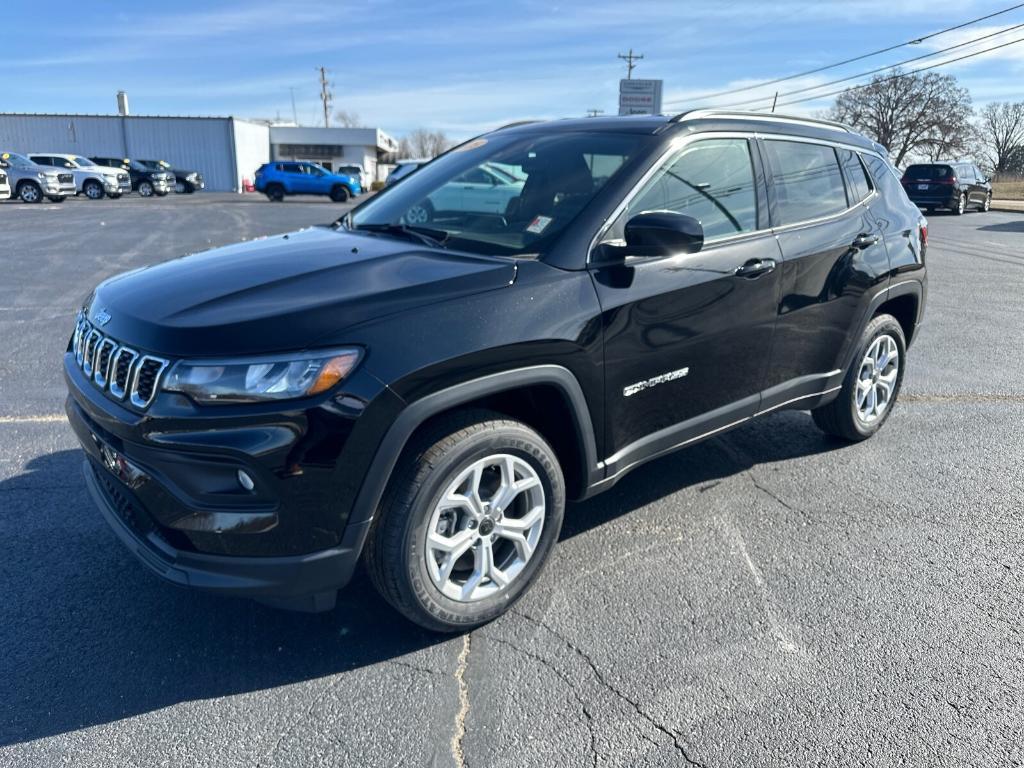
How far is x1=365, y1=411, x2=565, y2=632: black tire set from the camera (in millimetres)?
2523

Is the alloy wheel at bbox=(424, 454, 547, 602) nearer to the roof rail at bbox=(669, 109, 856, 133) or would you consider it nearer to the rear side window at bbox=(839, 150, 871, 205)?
the roof rail at bbox=(669, 109, 856, 133)

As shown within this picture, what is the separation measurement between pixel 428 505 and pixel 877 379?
3245 mm

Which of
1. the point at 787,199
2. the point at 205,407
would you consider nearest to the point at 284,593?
the point at 205,407

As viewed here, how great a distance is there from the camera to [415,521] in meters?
2.54

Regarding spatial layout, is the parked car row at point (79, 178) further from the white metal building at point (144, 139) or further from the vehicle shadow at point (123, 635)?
the vehicle shadow at point (123, 635)

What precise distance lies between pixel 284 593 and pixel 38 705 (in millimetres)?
850

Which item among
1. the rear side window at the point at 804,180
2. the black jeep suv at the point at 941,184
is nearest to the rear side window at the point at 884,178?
the rear side window at the point at 804,180

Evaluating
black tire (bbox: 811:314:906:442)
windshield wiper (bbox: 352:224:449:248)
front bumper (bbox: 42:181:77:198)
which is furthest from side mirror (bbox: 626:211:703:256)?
front bumper (bbox: 42:181:77:198)

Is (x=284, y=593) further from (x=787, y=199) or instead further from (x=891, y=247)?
(x=891, y=247)

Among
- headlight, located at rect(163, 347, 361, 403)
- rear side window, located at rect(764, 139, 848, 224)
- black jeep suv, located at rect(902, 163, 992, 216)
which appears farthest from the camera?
black jeep suv, located at rect(902, 163, 992, 216)

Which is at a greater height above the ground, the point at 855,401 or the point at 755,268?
the point at 755,268

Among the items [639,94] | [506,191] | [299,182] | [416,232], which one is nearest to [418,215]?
[416,232]

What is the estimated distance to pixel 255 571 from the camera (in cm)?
238

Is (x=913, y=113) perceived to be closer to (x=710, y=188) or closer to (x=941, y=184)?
(x=941, y=184)
